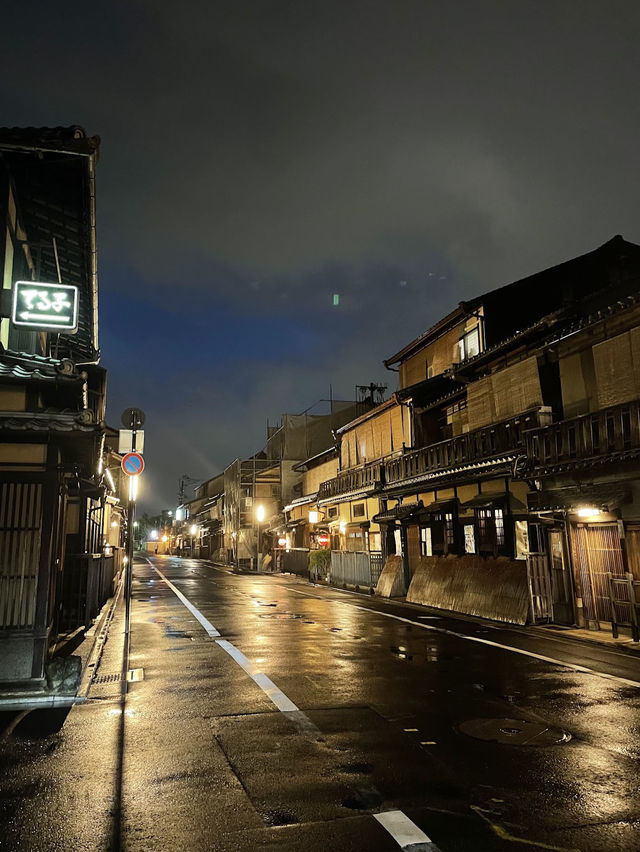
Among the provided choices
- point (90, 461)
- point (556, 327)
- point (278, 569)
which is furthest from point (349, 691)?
point (278, 569)

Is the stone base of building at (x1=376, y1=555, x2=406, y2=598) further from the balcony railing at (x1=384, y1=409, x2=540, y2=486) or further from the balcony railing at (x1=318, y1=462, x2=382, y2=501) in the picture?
the balcony railing at (x1=318, y1=462, x2=382, y2=501)

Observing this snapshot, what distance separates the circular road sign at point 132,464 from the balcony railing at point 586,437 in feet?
36.2

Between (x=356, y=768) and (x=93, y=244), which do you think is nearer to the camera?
(x=356, y=768)

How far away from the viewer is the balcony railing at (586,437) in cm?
1384

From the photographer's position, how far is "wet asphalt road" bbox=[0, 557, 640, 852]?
14.5ft

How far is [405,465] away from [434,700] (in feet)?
63.6

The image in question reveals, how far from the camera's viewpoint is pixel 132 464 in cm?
1157

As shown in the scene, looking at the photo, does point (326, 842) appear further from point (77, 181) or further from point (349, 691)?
point (77, 181)

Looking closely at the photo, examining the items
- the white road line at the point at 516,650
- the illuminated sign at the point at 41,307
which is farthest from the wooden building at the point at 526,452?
the illuminated sign at the point at 41,307

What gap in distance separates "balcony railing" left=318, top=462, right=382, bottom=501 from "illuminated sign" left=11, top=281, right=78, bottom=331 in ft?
69.3

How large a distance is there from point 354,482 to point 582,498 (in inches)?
773

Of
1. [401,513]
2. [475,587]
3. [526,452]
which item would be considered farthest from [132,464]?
[401,513]

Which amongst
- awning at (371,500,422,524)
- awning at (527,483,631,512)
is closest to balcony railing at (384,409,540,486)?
awning at (371,500,422,524)

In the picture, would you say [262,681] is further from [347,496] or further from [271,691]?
[347,496]
